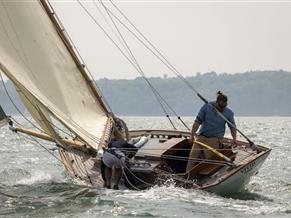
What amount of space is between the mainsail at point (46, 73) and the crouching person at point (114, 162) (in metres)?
0.31

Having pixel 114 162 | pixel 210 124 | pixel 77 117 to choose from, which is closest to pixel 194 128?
pixel 210 124

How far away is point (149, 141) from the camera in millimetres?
16453

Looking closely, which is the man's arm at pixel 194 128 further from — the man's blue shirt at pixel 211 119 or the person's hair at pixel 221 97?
the person's hair at pixel 221 97

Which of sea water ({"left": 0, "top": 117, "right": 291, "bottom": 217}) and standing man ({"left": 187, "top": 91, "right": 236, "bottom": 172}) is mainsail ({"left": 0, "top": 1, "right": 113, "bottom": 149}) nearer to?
sea water ({"left": 0, "top": 117, "right": 291, "bottom": 217})

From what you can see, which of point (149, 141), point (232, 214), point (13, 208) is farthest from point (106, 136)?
point (232, 214)

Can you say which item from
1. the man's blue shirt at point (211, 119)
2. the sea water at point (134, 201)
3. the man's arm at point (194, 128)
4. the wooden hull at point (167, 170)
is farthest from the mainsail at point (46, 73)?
the man's blue shirt at point (211, 119)

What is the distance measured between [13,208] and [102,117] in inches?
193

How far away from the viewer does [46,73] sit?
580 inches

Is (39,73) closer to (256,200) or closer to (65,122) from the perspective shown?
(65,122)

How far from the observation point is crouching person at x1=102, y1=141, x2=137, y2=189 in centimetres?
1423

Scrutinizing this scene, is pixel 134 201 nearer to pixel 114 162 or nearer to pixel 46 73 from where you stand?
pixel 114 162

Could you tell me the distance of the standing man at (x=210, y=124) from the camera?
14.8 meters

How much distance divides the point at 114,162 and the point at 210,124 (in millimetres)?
2336

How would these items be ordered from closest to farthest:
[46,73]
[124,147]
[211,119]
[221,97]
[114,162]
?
[114,162], [221,97], [46,73], [211,119], [124,147]
